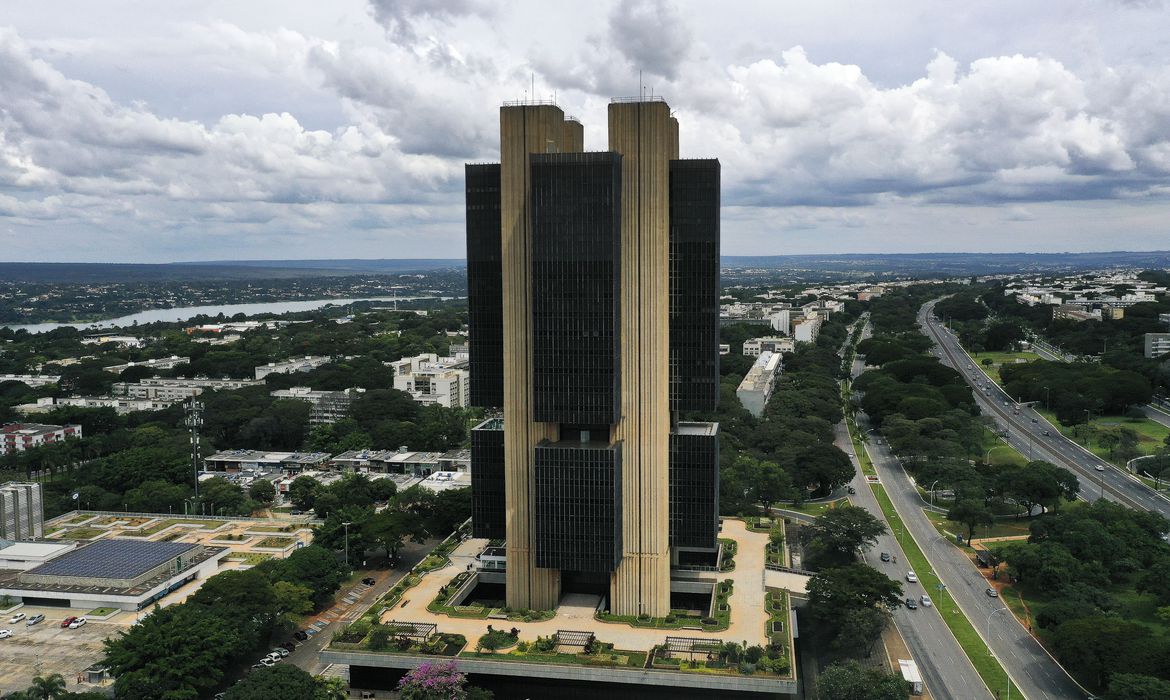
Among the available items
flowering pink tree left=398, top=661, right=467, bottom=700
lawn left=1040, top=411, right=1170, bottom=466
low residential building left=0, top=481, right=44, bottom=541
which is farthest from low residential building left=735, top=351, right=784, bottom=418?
low residential building left=0, top=481, right=44, bottom=541

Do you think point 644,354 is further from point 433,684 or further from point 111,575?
point 111,575

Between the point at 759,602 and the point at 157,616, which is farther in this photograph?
the point at 759,602

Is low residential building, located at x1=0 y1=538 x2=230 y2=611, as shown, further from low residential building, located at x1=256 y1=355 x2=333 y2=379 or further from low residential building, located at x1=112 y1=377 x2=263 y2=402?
low residential building, located at x1=256 y1=355 x2=333 y2=379

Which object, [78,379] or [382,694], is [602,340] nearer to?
[382,694]

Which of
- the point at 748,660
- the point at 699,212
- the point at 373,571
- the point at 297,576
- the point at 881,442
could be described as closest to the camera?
the point at 748,660

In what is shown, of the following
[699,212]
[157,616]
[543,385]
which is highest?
[699,212]

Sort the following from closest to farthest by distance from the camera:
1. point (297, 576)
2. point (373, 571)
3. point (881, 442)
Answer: point (297, 576), point (373, 571), point (881, 442)

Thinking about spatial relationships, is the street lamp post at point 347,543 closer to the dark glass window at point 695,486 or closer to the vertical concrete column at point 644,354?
the vertical concrete column at point 644,354

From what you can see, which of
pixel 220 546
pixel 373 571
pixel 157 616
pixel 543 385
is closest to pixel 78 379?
pixel 220 546
